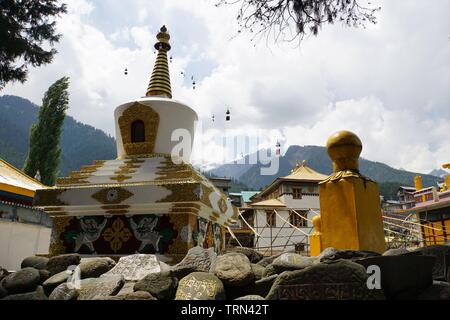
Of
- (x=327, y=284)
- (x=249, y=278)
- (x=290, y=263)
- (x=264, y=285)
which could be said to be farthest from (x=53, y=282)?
(x=327, y=284)

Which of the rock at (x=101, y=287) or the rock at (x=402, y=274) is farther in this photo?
the rock at (x=101, y=287)

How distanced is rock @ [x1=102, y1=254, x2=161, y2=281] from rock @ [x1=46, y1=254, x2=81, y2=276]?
0.62 metres

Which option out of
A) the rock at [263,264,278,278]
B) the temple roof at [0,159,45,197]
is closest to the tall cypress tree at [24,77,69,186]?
the temple roof at [0,159,45,197]

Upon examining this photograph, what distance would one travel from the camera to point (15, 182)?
10727 mm

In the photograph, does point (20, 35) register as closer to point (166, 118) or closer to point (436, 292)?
point (166, 118)

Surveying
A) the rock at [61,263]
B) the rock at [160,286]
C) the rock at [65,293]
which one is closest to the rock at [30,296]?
the rock at [65,293]

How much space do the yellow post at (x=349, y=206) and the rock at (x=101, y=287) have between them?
8.80ft

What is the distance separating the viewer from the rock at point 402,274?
2.95 meters

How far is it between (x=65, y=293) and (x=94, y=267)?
953 millimetres

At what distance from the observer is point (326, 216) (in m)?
4.70

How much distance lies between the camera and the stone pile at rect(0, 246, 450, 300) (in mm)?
2746

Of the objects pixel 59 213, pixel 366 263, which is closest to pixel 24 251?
pixel 59 213

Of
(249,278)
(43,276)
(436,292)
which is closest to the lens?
(436,292)

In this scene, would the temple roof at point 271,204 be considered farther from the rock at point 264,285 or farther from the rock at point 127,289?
the rock at point 264,285
